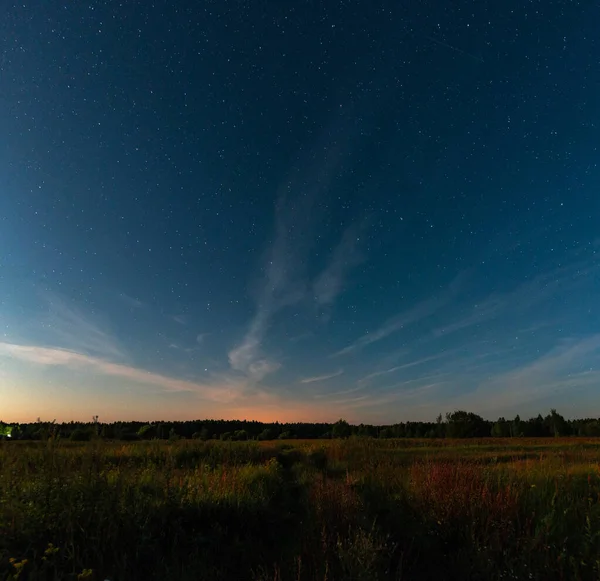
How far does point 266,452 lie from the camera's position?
27.1 meters

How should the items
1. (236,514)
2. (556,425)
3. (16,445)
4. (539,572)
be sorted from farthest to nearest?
(556,425) → (236,514) → (16,445) → (539,572)

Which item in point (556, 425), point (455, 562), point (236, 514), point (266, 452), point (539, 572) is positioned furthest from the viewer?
point (556, 425)

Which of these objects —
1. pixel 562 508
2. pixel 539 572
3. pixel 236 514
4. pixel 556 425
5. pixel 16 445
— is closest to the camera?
pixel 539 572

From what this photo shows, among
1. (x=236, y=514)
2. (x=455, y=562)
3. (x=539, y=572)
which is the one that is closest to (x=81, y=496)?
(x=236, y=514)

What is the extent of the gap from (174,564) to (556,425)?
123644 millimetres

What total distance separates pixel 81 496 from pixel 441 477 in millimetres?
6307

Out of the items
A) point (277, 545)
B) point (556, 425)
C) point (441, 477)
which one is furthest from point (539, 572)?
point (556, 425)

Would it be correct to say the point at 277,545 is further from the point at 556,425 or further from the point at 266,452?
the point at 556,425

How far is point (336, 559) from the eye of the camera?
554 cm

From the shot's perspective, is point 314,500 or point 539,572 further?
point 314,500

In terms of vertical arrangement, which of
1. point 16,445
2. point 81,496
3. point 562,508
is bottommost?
point 562,508

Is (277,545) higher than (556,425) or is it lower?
lower

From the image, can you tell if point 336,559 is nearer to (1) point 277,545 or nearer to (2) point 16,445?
(1) point 277,545

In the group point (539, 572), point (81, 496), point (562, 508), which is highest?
point (81, 496)
